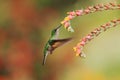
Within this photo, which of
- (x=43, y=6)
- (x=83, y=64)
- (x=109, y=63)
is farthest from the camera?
(x=43, y=6)

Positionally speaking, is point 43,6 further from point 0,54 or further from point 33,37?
point 0,54

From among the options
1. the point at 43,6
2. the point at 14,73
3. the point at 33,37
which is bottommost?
the point at 14,73

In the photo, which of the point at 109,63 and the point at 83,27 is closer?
the point at 109,63

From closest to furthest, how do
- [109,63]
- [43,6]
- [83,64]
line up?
[109,63] < [83,64] < [43,6]

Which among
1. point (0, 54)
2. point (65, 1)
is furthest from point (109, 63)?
point (0, 54)

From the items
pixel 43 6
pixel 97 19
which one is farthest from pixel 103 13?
pixel 43 6

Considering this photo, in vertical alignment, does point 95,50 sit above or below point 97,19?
below
